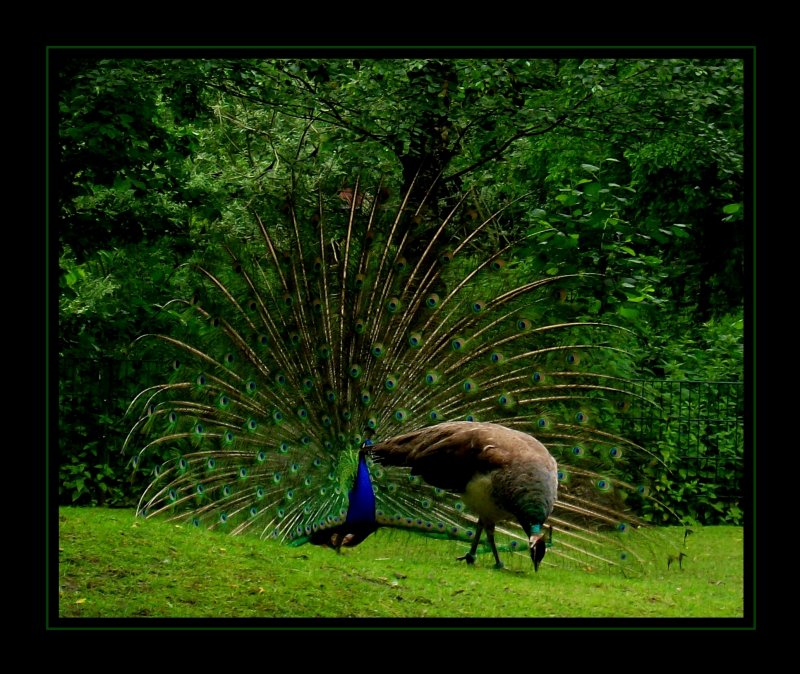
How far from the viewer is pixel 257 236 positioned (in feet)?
32.5

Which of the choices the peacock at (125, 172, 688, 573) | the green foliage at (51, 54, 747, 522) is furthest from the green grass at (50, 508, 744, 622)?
the green foliage at (51, 54, 747, 522)

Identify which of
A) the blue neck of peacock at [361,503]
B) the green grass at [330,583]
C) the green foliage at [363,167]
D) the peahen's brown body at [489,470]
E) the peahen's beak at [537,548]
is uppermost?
the green foliage at [363,167]

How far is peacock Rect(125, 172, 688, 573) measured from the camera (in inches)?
273

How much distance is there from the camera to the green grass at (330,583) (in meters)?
5.90

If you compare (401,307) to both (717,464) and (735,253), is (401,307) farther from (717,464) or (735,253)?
(735,253)

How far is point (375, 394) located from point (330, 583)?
4.85 feet

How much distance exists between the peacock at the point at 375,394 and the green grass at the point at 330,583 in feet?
0.62

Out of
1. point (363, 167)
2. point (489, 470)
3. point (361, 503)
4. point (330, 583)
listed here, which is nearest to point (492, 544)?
point (489, 470)

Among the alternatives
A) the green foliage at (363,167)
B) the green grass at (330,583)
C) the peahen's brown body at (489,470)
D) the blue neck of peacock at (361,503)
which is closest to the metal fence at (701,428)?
the green foliage at (363,167)

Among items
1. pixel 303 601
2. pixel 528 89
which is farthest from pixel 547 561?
pixel 528 89

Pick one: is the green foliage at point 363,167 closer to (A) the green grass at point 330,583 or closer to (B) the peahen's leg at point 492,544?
(B) the peahen's leg at point 492,544

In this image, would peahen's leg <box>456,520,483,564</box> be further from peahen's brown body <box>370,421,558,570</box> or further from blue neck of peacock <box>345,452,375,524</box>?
blue neck of peacock <box>345,452,375,524</box>

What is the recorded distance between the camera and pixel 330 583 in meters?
6.32

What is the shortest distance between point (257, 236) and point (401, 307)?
2.93 meters
